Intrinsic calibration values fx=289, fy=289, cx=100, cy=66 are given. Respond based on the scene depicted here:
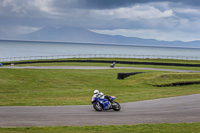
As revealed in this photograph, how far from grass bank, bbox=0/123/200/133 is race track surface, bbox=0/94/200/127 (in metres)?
0.94

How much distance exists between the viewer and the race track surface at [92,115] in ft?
49.1

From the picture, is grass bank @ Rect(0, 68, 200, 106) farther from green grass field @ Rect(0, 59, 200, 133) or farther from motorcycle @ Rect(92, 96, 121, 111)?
motorcycle @ Rect(92, 96, 121, 111)

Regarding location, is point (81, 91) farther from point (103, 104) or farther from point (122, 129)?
point (122, 129)

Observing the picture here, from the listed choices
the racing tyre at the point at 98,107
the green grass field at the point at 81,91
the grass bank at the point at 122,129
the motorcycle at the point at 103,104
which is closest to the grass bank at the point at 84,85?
the green grass field at the point at 81,91

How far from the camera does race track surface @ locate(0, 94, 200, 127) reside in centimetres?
1497

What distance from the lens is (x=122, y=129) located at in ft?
44.1

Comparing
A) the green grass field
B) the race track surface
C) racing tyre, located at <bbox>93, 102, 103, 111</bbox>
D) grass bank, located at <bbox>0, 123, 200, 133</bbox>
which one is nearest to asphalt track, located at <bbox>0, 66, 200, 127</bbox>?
the race track surface

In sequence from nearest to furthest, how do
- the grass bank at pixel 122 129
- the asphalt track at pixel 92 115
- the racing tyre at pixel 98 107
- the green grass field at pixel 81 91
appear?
the grass bank at pixel 122 129 < the green grass field at pixel 81 91 < the asphalt track at pixel 92 115 < the racing tyre at pixel 98 107

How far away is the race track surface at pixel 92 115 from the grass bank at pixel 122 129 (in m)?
0.94

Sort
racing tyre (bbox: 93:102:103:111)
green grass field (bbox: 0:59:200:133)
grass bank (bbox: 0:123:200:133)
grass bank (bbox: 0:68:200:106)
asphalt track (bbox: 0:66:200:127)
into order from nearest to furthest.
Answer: grass bank (bbox: 0:123:200:133) → green grass field (bbox: 0:59:200:133) → asphalt track (bbox: 0:66:200:127) → racing tyre (bbox: 93:102:103:111) → grass bank (bbox: 0:68:200:106)

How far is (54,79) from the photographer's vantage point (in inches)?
1476

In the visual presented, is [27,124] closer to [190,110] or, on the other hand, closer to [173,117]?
[173,117]

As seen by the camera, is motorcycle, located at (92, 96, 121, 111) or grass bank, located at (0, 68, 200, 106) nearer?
motorcycle, located at (92, 96, 121, 111)

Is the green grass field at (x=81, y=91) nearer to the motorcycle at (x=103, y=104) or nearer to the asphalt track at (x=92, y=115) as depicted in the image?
the asphalt track at (x=92, y=115)
